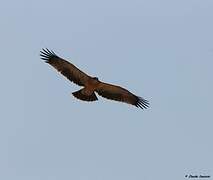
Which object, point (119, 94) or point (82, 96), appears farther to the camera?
point (119, 94)

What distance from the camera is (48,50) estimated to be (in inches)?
666

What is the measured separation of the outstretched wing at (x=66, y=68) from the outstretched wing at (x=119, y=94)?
54 cm

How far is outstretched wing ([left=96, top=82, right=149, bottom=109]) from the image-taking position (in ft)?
54.7

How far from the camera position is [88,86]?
16156mm

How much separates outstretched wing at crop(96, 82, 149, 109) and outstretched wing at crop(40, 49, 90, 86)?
0.54 m

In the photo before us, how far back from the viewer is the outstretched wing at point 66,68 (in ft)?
53.4

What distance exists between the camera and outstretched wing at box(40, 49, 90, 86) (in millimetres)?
16266

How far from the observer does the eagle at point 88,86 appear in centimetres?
1612

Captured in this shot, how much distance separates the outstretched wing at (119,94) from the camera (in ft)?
54.7

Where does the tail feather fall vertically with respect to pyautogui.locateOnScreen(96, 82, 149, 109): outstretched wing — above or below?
below

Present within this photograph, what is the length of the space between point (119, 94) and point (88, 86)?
1.44m

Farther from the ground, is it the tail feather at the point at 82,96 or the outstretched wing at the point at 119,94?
the outstretched wing at the point at 119,94

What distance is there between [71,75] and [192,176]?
17.3 ft

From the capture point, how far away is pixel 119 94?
1727 cm
